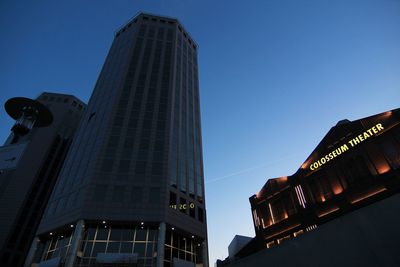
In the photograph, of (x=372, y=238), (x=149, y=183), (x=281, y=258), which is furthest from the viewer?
(x=149, y=183)

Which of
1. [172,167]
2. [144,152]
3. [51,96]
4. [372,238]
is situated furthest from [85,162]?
[51,96]

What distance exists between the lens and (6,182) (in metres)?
73.1

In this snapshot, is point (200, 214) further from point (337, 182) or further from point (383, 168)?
point (383, 168)

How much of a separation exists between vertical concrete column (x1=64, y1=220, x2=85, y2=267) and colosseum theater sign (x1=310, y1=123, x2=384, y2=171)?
3598 centimetres

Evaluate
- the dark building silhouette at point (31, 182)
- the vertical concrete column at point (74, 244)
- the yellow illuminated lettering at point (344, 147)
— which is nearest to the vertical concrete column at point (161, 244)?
the vertical concrete column at point (74, 244)

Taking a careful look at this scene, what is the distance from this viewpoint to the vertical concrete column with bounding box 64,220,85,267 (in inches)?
1309

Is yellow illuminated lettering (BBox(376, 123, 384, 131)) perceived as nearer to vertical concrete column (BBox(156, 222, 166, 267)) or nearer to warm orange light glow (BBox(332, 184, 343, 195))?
warm orange light glow (BBox(332, 184, 343, 195))

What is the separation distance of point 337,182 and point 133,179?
32.4m

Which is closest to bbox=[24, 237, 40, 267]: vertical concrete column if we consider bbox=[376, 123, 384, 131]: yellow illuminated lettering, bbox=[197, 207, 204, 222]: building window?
bbox=[197, 207, 204, 222]: building window

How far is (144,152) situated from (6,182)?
5352 cm

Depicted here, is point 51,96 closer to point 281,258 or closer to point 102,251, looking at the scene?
point 102,251

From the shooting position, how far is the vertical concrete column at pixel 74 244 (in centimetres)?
3325

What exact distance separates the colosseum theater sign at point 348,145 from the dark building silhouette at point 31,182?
6108 cm

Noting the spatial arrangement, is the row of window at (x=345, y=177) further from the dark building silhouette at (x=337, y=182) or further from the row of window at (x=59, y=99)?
the row of window at (x=59, y=99)
